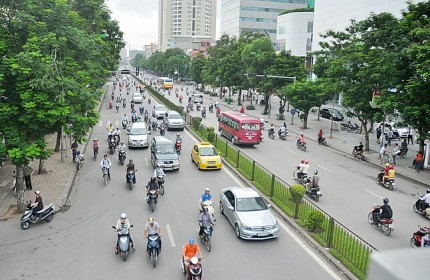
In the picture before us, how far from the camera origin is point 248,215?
14.7 meters

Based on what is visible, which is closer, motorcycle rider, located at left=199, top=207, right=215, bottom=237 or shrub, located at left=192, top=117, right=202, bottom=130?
motorcycle rider, located at left=199, top=207, right=215, bottom=237

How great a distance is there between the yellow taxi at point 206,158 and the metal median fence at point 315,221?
1274mm

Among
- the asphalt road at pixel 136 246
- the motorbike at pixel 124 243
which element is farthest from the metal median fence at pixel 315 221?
the motorbike at pixel 124 243

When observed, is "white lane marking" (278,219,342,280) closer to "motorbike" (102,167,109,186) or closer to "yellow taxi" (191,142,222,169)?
"yellow taxi" (191,142,222,169)

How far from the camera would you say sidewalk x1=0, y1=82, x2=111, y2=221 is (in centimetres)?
A: 1753

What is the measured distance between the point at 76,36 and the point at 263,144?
20.3 meters

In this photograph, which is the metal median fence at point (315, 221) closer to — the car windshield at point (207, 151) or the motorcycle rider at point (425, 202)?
the car windshield at point (207, 151)

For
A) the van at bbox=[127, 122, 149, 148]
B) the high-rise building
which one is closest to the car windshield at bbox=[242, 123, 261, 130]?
the van at bbox=[127, 122, 149, 148]

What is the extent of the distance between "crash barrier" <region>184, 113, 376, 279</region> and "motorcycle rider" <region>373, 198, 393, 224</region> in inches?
89.1

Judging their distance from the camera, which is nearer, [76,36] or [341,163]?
[76,36]

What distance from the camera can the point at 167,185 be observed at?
843 inches

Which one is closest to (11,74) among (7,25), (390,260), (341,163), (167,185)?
(7,25)

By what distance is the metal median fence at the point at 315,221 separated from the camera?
12.0 meters

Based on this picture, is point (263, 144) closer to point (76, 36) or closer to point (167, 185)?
point (167, 185)
